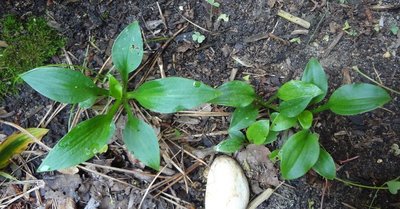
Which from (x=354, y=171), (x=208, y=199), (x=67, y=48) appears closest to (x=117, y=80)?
(x=67, y=48)

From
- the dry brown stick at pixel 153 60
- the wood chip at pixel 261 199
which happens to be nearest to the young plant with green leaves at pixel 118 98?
the dry brown stick at pixel 153 60

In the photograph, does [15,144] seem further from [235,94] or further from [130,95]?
[235,94]

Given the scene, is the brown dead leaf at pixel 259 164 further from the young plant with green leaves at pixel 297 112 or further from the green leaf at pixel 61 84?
the green leaf at pixel 61 84

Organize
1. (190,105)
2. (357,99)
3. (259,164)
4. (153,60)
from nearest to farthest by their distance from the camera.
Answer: (190,105), (357,99), (259,164), (153,60)

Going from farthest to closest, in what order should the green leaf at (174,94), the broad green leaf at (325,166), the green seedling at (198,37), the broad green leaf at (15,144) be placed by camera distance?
the green seedling at (198,37), the broad green leaf at (15,144), the broad green leaf at (325,166), the green leaf at (174,94)

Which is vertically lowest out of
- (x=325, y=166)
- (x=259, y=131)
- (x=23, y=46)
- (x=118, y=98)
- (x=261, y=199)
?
(x=261, y=199)

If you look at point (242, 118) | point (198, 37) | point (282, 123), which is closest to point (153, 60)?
point (198, 37)
